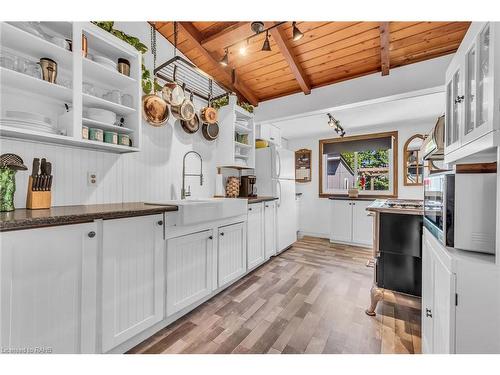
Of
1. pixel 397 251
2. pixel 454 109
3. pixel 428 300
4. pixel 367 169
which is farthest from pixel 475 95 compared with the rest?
pixel 367 169

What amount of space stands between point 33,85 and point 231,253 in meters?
2.16

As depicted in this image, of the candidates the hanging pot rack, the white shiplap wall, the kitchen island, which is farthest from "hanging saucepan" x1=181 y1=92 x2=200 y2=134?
the kitchen island

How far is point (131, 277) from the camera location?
1480 millimetres

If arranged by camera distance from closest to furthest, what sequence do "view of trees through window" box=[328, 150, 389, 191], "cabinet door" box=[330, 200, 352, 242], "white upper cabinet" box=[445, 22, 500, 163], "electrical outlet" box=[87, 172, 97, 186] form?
"white upper cabinet" box=[445, 22, 500, 163], "electrical outlet" box=[87, 172, 97, 186], "cabinet door" box=[330, 200, 352, 242], "view of trees through window" box=[328, 150, 389, 191]

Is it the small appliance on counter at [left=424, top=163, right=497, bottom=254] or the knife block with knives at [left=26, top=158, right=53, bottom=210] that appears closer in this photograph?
the small appliance on counter at [left=424, top=163, right=497, bottom=254]

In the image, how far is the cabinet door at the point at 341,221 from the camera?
14.4 ft

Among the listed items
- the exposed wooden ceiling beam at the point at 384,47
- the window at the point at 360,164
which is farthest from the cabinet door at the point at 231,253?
the window at the point at 360,164

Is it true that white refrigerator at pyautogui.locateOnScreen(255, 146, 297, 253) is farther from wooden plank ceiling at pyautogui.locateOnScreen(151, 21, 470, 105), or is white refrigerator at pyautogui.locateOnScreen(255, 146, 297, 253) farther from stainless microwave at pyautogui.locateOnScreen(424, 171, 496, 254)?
stainless microwave at pyautogui.locateOnScreen(424, 171, 496, 254)

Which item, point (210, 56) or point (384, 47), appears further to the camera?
point (210, 56)

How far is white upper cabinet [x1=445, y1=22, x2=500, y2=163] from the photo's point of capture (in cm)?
73

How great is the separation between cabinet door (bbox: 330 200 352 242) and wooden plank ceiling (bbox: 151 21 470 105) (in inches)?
97.9

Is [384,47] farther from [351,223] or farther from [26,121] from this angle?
[26,121]

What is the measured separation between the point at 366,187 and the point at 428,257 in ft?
12.5

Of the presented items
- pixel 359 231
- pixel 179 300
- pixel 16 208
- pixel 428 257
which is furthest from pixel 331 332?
pixel 359 231
